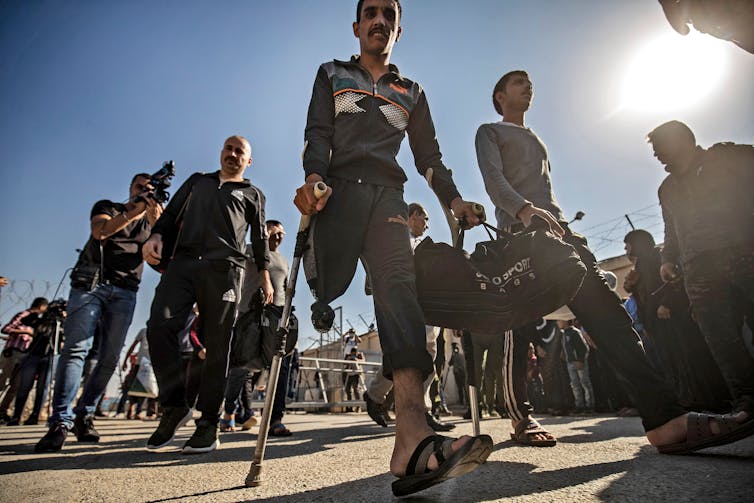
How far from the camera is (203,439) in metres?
2.85

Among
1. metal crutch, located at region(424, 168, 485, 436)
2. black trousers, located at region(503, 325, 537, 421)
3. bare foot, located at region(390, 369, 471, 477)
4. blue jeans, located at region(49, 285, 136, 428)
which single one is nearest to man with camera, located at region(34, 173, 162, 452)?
blue jeans, located at region(49, 285, 136, 428)

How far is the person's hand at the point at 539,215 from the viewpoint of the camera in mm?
2299

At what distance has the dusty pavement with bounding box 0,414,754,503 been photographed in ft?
4.70

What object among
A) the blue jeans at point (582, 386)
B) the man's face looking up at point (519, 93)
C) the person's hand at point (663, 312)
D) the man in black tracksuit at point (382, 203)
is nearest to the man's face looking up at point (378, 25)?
the man in black tracksuit at point (382, 203)

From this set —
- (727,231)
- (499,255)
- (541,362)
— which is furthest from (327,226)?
(541,362)

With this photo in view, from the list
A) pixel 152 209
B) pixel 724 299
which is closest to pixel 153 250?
pixel 152 209

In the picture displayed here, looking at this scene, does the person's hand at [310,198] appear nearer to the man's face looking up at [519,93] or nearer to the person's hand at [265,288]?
the person's hand at [265,288]

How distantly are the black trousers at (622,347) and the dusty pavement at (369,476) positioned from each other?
23 cm

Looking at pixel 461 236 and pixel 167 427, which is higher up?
pixel 461 236

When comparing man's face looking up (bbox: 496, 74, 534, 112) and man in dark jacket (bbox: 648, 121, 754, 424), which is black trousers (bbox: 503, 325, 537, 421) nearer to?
man in dark jacket (bbox: 648, 121, 754, 424)

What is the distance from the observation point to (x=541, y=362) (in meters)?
7.77

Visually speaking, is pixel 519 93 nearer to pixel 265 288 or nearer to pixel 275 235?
pixel 265 288

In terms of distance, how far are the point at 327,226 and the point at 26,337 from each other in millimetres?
9194

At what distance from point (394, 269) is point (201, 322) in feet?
6.49
